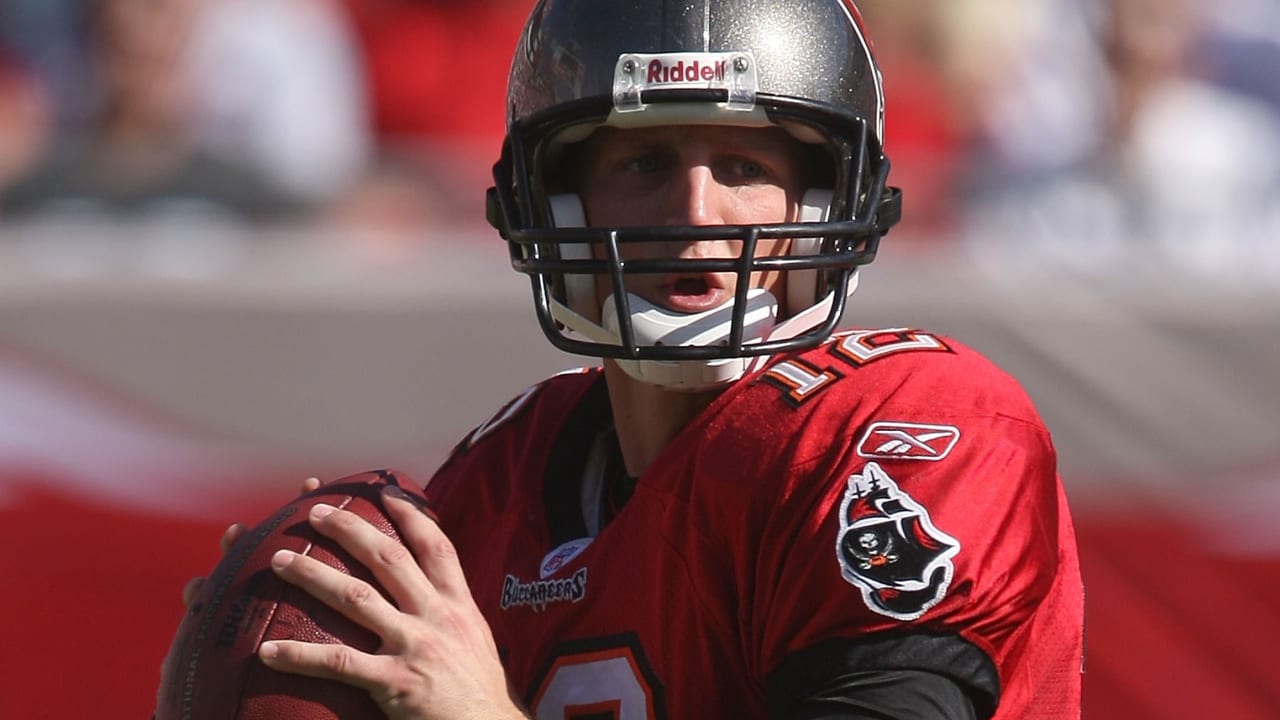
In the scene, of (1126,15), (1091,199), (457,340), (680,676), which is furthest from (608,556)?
(1126,15)

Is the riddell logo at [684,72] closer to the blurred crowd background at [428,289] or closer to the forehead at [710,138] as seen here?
the forehead at [710,138]

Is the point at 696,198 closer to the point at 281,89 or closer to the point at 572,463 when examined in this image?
the point at 572,463

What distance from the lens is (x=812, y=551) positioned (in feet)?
5.39

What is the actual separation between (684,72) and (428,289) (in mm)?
1932

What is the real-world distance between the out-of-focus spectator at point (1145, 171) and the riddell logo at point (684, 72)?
2.15 metres

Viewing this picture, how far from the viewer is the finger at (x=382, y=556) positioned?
1.72 metres

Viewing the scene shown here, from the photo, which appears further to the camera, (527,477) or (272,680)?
(527,477)

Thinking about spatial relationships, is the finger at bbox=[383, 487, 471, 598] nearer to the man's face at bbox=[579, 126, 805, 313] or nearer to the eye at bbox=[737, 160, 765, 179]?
the man's face at bbox=[579, 126, 805, 313]

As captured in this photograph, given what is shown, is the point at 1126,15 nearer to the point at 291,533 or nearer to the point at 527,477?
the point at 527,477

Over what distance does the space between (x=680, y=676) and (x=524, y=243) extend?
57cm

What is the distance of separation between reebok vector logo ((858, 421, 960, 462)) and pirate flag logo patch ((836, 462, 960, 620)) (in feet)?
0.12

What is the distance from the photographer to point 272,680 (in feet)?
5.48

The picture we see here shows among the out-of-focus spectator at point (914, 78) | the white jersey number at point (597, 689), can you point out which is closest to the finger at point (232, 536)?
the white jersey number at point (597, 689)

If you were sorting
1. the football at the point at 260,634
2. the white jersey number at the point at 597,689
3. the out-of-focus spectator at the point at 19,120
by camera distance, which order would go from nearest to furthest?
the football at the point at 260,634
the white jersey number at the point at 597,689
the out-of-focus spectator at the point at 19,120
